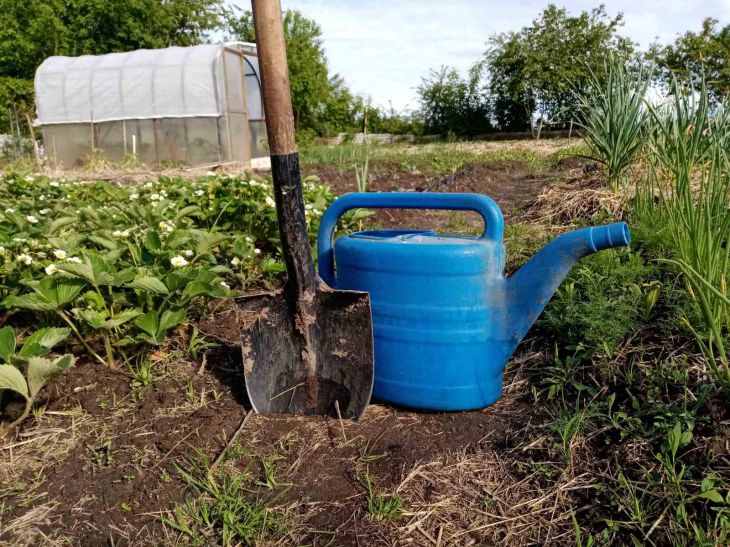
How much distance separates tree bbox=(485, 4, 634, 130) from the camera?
1612 centimetres

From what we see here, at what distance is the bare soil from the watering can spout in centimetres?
29

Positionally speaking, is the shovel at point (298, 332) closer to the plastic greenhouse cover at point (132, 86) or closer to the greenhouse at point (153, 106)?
the greenhouse at point (153, 106)

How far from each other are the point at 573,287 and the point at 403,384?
75cm

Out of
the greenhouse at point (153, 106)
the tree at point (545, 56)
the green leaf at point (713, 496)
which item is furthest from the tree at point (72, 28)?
the green leaf at point (713, 496)

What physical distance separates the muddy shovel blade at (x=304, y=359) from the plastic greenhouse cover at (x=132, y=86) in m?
9.35

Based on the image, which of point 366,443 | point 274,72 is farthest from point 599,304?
point 274,72

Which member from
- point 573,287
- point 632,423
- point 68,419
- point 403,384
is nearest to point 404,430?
point 403,384

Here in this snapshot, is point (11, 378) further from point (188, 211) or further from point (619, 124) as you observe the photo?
point (619, 124)

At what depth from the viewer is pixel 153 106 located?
10.7 meters

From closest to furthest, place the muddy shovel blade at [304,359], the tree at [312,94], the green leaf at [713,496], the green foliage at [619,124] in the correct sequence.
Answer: the green leaf at [713,496] < the muddy shovel blade at [304,359] < the green foliage at [619,124] < the tree at [312,94]

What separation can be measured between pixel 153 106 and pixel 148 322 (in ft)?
33.0

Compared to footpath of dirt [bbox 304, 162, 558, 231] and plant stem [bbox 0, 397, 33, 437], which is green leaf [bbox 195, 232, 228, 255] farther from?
footpath of dirt [bbox 304, 162, 558, 231]

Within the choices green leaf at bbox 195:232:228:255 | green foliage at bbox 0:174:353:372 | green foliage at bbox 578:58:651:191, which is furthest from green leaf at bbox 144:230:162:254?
green foliage at bbox 578:58:651:191

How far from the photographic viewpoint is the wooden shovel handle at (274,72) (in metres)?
1.53
